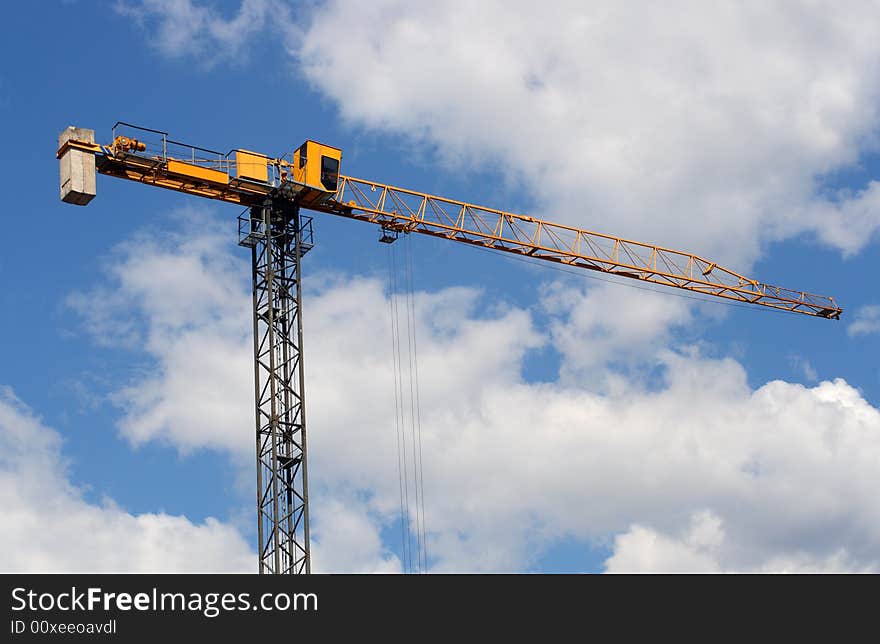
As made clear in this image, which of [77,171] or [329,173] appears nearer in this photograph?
[77,171]

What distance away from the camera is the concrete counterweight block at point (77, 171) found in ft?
276

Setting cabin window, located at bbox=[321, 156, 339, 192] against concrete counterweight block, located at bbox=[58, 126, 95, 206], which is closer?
concrete counterweight block, located at bbox=[58, 126, 95, 206]

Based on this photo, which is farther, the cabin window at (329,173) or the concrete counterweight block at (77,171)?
the cabin window at (329,173)

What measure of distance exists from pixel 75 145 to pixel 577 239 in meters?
40.7

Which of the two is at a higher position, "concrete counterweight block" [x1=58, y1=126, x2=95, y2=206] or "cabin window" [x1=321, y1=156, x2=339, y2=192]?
"cabin window" [x1=321, y1=156, x2=339, y2=192]

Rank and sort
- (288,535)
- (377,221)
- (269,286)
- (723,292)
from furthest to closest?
(723,292) < (377,221) < (269,286) < (288,535)

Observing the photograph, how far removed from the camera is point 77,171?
8444cm

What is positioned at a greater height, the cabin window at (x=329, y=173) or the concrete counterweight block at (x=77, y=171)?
the cabin window at (x=329, y=173)

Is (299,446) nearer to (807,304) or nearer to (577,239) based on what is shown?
(577,239)

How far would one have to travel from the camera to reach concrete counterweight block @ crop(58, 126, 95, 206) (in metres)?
84.2

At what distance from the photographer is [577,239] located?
360 feet

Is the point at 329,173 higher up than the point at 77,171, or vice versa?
the point at 329,173
